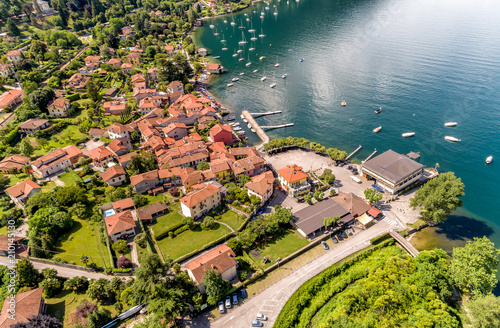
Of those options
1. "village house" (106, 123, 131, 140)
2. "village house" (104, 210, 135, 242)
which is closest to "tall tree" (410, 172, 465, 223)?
"village house" (104, 210, 135, 242)

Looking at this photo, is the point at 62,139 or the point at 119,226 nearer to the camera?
the point at 119,226

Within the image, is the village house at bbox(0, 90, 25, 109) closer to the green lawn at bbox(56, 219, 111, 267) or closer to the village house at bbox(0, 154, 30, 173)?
the village house at bbox(0, 154, 30, 173)

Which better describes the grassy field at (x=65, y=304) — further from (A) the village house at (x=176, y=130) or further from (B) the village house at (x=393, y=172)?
(B) the village house at (x=393, y=172)

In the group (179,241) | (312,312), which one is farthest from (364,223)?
(179,241)

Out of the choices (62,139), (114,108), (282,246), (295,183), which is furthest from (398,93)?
(62,139)

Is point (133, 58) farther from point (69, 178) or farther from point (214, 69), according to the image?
point (69, 178)

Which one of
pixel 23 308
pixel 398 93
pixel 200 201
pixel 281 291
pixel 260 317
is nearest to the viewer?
pixel 23 308
